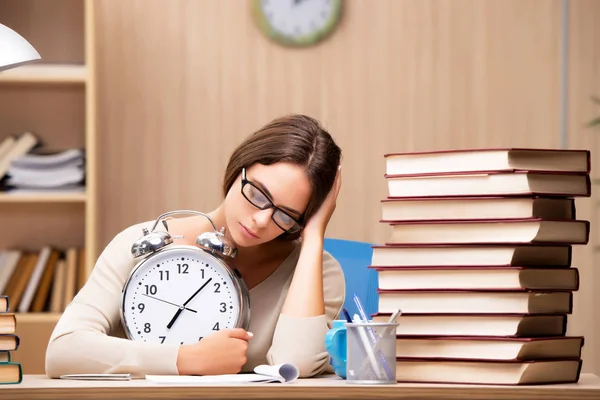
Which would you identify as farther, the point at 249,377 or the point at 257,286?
the point at 257,286

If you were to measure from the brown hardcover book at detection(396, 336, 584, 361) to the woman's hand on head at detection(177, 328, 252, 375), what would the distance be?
0.95 ft

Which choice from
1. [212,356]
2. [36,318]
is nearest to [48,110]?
[36,318]

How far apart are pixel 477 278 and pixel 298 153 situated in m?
0.51

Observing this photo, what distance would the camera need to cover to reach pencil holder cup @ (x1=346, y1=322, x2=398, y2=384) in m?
1.28

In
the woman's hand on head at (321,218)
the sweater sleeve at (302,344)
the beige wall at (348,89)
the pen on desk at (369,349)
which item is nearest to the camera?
the pen on desk at (369,349)

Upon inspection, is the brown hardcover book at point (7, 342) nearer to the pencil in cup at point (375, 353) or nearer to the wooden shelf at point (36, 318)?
the pencil in cup at point (375, 353)

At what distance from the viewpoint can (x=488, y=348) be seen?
1296 mm

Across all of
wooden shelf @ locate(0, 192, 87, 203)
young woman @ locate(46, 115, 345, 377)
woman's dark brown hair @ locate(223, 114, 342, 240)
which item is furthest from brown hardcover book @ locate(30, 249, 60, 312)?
woman's dark brown hair @ locate(223, 114, 342, 240)

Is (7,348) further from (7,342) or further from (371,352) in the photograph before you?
(371,352)

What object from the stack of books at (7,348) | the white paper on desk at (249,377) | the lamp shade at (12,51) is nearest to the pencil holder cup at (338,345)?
the white paper on desk at (249,377)

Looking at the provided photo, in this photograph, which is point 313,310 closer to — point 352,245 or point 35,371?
point 352,245

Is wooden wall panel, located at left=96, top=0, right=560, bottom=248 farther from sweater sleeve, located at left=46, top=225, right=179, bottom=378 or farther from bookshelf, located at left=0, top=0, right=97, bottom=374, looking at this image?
sweater sleeve, located at left=46, top=225, right=179, bottom=378

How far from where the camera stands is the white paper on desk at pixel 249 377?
1326mm

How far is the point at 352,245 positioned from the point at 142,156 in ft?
4.89
